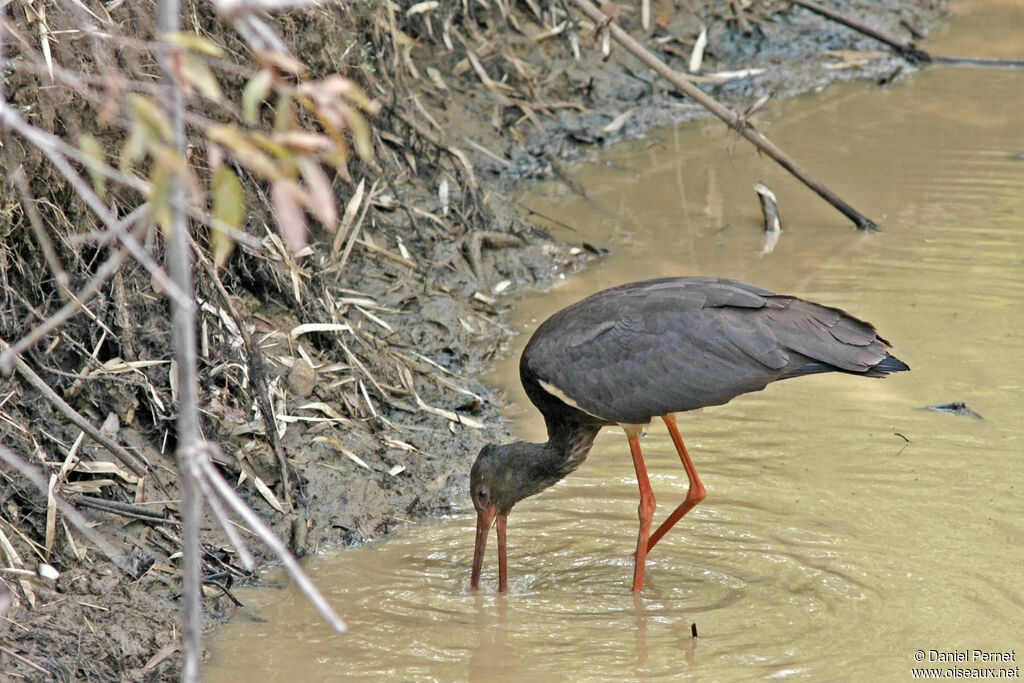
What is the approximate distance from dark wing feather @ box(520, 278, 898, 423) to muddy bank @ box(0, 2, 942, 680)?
1.01m

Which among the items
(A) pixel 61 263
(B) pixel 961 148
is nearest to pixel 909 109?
(B) pixel 961 148

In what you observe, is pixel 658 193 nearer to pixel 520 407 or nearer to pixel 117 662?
pixel 520 407

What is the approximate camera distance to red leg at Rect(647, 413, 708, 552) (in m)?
4.85

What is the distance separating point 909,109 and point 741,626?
6.37m

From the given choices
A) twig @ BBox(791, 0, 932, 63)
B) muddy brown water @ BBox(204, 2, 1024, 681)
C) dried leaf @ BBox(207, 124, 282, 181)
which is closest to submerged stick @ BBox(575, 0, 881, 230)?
muddy brown water @ BBox(204, 2, 1024, 681)

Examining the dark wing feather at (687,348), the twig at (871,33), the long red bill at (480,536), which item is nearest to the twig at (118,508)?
the long red bill at (480,536)

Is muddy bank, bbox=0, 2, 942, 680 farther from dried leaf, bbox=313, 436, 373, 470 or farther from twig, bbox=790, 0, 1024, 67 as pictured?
twig, bbox=790, 0, 1024, 67

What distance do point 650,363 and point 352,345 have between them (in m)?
1.78

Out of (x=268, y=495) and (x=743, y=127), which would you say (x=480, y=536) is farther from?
(x=743, y=127)

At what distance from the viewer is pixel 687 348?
4.55 meters

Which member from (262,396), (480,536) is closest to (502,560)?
(480,536)

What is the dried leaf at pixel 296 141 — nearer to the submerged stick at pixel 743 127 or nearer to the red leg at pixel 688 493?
the red leg at pixel 688 493

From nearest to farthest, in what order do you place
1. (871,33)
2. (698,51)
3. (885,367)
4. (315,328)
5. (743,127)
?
(885,367), (315,328), (743,127), (871,33), (698,51)

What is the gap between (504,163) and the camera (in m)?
8.24
